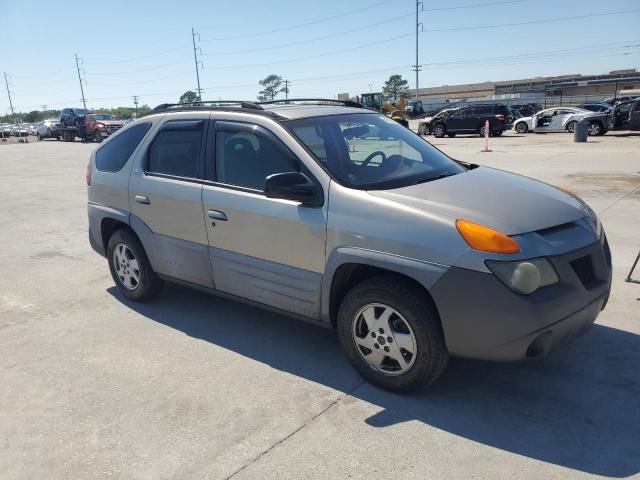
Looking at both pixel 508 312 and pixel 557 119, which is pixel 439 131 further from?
pixel 508 312

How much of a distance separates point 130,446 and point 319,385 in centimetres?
121

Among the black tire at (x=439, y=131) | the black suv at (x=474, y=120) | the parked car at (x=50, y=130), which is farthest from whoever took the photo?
the parked car at (x=50, y=130)

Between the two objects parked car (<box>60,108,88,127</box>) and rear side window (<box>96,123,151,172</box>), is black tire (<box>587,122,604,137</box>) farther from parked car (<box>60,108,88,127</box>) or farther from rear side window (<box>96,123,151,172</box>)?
parked car (<box>60,108,88,127</box>)

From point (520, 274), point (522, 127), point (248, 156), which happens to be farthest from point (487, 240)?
point (522, 127)

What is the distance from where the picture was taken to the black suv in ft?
89.0

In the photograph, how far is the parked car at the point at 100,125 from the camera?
3316 centimetres

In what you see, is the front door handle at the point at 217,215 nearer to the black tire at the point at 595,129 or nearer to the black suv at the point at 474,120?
the black tire at the point at 595,129

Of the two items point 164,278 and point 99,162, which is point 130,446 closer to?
point 164,278

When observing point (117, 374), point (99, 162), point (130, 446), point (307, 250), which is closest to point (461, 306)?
point (307, 250)

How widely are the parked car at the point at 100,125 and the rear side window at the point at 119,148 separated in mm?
29799

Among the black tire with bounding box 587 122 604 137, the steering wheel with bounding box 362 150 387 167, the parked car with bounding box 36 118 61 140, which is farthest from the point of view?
the parked car with bounding box 36 118 61 140

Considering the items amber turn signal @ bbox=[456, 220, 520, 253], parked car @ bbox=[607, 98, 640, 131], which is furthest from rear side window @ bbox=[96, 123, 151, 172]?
parked car @ bbox=[607, 98, 640, 131]

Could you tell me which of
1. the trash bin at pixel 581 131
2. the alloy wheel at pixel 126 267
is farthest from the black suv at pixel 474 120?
the alloy wheel at pixel 126 267

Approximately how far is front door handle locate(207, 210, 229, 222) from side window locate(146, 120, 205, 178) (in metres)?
0.40
